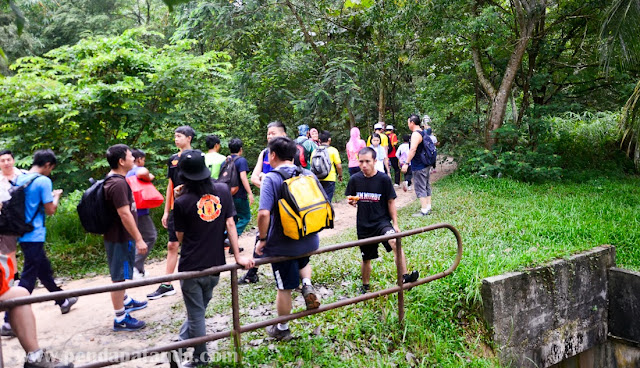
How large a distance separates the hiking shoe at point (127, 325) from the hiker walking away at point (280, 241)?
1518mm

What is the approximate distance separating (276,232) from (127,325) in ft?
6.67

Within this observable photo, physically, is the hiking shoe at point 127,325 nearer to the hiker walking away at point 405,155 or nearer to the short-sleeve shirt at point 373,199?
the short-sleeve shirt at point 373,199

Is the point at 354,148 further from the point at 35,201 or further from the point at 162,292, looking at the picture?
the point at 35,201

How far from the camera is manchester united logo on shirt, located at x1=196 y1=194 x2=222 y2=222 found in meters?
3.64

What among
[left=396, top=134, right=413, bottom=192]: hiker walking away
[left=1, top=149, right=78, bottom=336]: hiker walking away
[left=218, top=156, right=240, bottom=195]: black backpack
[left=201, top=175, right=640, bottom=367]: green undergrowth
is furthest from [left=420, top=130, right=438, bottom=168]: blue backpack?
[left=1, top=149, right=78, bottom=336]: hiker walking away

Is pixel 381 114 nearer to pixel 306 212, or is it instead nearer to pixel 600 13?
pixel 600 13

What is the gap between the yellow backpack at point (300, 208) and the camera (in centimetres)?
367

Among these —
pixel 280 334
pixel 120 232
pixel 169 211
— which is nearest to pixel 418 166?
pixel 169 211

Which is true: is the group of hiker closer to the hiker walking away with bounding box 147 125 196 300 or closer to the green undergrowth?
the hiker walking away with bounding box 147 125 196 300

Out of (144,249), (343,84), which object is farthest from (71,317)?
(343,84)

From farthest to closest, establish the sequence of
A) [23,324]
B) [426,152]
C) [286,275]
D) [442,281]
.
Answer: [426,152]
[442,281]
[286,275]
[23,324]

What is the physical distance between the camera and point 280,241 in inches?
150

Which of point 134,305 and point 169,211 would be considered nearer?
point 134,305

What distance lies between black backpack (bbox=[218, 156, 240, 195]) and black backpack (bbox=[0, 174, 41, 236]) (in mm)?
2253
